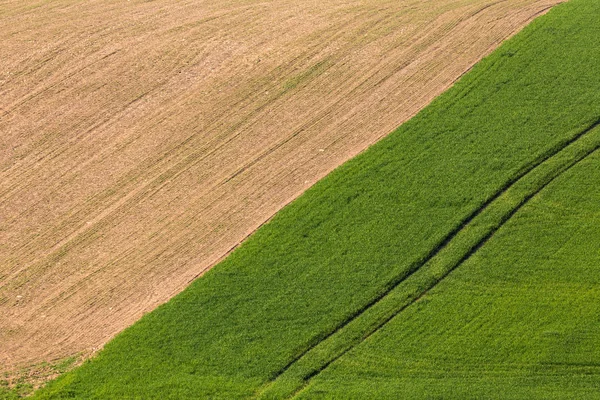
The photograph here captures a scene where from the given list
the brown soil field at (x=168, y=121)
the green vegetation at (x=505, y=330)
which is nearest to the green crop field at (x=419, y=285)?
the green vegetation at (x=505, y=330)

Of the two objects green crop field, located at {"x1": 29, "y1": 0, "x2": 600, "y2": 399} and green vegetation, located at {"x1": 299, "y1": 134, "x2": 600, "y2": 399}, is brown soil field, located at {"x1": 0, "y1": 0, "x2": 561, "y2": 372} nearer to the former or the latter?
green crop field, located at {"x1": 29, "y1": 0, "x2": 600, "y2": 399}

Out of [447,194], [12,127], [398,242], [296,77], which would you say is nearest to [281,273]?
[398,242]

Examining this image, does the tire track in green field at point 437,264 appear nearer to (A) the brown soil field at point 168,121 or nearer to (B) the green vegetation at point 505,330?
(B) the green vegetation at point 505,330

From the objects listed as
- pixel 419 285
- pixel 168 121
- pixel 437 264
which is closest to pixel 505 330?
pixel 419 285

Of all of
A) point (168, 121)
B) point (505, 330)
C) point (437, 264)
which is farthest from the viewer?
point (168, 121)

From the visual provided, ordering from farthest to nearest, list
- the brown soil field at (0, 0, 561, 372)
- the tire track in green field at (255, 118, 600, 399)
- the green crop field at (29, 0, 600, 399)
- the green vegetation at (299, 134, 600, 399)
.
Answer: the brown soil field at (0, 0, 561, 372), the tire track in green field at (255, 118, 600, 399), the green crop field at (29, 0, 600, 399), the green vegetation at (299, 134, 600, 399)

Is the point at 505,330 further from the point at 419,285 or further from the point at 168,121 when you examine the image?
the point at 168,121

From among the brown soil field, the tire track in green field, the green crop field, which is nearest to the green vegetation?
→ the green crop field
